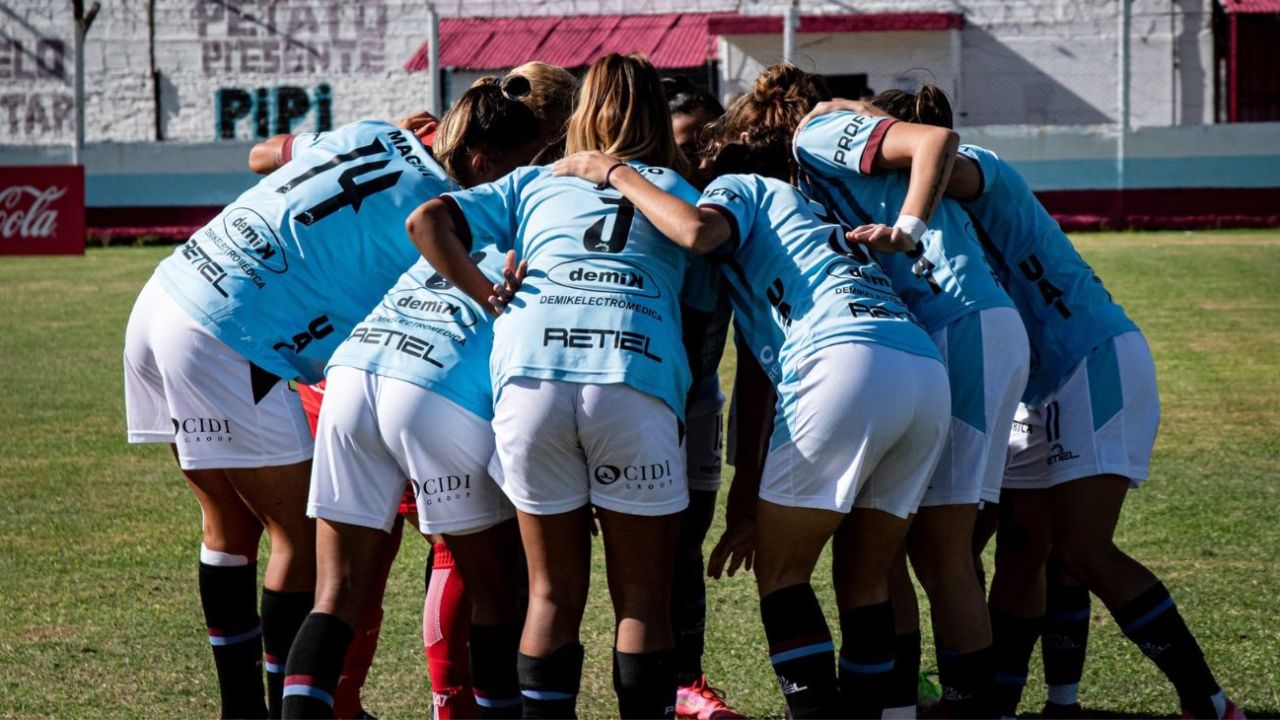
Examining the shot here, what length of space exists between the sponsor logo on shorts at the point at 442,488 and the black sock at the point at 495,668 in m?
0.39

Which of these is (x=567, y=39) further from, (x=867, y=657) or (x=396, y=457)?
(x=867, y=657)

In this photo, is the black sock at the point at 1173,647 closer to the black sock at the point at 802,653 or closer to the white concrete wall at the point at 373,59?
the black sock at the point at 802,653

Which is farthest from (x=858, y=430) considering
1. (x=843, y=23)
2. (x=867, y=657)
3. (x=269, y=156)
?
(x=843, y=23)

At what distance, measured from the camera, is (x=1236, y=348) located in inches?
479

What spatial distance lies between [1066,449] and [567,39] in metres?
27.4

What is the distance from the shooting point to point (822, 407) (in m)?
3.76

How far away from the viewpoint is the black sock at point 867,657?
12.9ft

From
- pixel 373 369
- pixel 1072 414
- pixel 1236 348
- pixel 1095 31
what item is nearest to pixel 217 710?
pixel 373 369

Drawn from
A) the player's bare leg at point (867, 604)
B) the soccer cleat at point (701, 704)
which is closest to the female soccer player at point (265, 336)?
the soccer cleat at point (701, 704)

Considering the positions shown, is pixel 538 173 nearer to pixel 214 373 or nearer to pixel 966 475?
pixel 214 373

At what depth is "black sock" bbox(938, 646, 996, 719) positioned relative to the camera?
4.07m

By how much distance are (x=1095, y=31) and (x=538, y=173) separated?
26.7 meters

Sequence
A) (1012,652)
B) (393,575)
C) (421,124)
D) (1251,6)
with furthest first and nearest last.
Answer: (1251,6) → (393,575) → (421,124) → (1012,652)

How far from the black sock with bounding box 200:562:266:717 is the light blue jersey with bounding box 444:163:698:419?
1.24 m
